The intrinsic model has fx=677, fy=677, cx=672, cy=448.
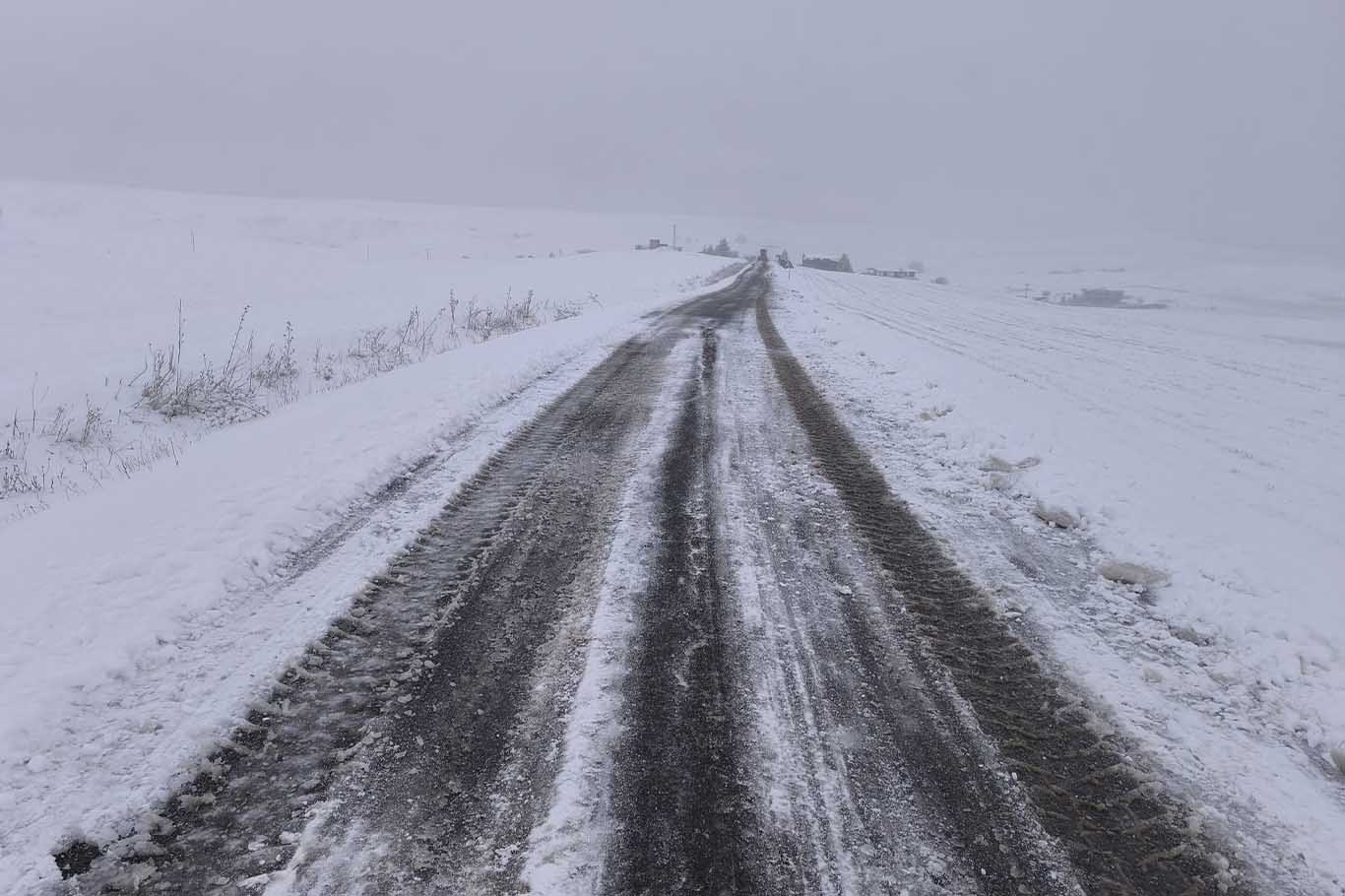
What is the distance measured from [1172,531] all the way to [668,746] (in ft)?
12.3

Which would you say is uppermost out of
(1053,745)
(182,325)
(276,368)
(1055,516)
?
(182,325)

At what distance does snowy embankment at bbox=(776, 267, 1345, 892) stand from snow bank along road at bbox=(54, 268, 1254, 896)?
11.0 inches

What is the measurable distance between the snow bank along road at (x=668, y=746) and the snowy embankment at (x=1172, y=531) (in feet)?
0.91

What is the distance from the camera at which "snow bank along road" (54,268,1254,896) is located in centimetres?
190

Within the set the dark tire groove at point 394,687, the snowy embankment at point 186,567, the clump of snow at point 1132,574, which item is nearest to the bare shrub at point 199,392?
the snowy embankment at point 186,567

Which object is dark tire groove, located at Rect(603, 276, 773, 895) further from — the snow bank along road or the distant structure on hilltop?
the distant structure on hilltop

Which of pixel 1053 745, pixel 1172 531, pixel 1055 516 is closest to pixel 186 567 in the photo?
pixel 1053 745

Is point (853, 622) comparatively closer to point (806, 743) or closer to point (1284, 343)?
point (806, 743)

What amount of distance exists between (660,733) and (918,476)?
368cm

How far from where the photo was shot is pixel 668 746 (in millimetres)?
2338

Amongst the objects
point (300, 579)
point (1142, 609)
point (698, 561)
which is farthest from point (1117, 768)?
point (300, 579)

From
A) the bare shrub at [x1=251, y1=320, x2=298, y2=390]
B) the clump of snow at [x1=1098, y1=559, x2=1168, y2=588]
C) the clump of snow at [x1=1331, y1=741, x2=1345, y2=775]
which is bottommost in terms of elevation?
the clump of snow at [x1=1331, y1=741, x2=1345, y2=775]

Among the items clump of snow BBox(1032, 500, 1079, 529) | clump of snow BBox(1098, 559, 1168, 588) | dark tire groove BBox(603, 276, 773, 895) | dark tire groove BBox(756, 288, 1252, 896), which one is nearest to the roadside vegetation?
dark tire groove BBox(603, 276, 773, 895)

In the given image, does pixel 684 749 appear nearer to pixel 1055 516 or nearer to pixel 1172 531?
pixel 1055 516
